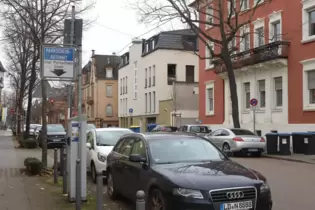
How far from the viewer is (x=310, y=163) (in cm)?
1827

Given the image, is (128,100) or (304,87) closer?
(304,87)

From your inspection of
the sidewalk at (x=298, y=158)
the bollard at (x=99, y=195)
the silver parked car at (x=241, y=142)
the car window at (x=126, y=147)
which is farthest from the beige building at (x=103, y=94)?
the bollard at (x=99, y=195)

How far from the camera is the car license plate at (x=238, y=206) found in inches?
243

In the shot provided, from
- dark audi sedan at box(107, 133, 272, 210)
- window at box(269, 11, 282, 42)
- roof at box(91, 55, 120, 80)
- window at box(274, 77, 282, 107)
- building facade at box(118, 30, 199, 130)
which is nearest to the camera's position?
dark audi sedan at box(107, 133, 272, 210)

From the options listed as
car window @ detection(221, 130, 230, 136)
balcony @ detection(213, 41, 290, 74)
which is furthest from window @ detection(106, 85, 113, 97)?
car window @ detection(221, 130, 230, 136)

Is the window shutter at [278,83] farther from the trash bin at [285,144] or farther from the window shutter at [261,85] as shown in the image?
the trash bin at [285,144]

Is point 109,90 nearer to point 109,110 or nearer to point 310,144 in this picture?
point 109,110

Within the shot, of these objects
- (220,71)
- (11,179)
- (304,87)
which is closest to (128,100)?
(220,71)

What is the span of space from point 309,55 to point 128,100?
42.5 m

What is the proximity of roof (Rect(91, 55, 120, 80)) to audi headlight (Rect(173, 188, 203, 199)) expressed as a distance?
73354 millimetres

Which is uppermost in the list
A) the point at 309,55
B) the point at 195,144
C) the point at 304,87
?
the point at 309,55

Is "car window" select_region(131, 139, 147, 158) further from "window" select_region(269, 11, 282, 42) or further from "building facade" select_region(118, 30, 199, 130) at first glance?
"building facade" select_region(118, 30, 199, 130)

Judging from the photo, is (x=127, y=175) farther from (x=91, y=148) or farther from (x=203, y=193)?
Result: (x=91, y=148)

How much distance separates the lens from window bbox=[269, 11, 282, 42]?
28875 mm
